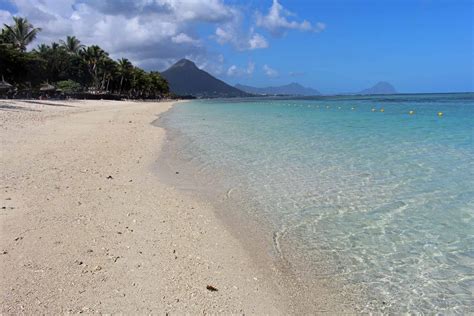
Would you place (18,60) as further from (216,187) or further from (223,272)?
(223,272)

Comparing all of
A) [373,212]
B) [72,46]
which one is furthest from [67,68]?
[373,212]

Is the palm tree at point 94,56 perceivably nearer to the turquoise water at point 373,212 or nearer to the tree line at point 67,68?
the tree line at point 67,68

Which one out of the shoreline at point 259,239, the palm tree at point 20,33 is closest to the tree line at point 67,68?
the palm tree at point 20,33

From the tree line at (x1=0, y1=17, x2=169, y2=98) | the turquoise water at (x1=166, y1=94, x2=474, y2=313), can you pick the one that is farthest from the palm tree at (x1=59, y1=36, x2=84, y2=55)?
the turquoise water at (x1=166, y1=94, x2=474, y2=313)

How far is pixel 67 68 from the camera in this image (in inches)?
3093

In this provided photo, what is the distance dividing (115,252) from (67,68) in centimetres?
8398

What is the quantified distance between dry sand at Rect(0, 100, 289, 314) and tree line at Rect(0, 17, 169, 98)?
4532 cm

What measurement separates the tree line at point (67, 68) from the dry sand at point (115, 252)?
149ft

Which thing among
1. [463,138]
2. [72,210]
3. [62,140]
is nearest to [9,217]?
[72,210]

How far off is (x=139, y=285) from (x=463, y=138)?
55.0ft

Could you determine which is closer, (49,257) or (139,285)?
(139,285)

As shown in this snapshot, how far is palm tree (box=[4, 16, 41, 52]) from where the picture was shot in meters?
55.8

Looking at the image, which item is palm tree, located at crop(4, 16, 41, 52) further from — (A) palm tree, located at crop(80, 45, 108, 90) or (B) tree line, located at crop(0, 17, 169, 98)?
(A) palm tree, located at crop(80, 45, 108, 90)

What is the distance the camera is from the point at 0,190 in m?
6.31
